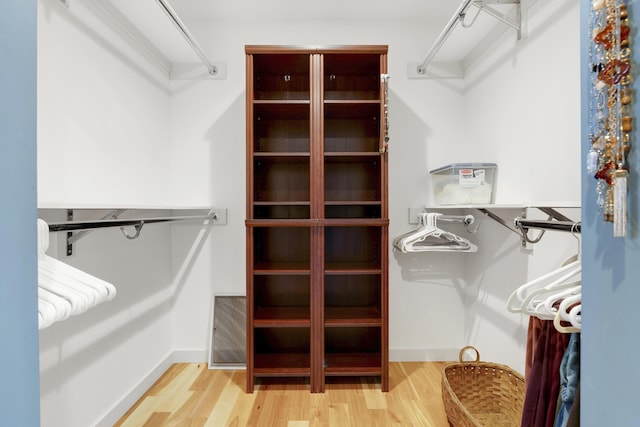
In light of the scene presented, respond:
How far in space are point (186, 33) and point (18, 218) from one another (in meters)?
1.56

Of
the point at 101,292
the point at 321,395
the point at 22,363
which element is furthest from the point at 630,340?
the point at 321,395

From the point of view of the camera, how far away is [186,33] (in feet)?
5.80

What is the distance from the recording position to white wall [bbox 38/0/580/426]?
141cm

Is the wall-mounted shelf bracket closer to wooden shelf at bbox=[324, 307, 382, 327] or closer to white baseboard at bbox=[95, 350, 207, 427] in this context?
wooden shelf at bbox=[324, 307, 382, 327]

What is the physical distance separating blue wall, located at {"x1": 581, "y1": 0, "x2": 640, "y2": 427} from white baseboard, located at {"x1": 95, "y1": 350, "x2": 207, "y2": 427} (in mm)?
1906

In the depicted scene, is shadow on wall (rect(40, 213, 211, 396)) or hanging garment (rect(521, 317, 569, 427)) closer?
hanging garment (rect(521, 317, 569, 427))

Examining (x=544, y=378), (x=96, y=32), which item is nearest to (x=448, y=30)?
(x=544, y=378)

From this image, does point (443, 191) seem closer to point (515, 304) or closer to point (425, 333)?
point (515, 304)

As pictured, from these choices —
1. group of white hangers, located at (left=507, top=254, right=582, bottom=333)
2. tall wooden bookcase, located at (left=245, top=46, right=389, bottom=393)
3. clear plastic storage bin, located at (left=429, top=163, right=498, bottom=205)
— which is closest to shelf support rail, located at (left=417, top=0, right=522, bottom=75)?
tall wooden bookcase, located at (left=245, top=46, right=389, bottom=393)

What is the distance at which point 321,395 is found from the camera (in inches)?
75.2

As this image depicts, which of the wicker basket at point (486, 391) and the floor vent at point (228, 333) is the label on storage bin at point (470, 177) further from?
the floor vent at point (228, 333)

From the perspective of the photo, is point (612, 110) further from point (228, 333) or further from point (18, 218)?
point (228, 333)

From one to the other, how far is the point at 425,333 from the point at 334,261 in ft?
2.75

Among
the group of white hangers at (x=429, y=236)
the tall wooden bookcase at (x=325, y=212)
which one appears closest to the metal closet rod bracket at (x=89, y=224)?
the tall wooden bookcase at (x=325, y=212)
